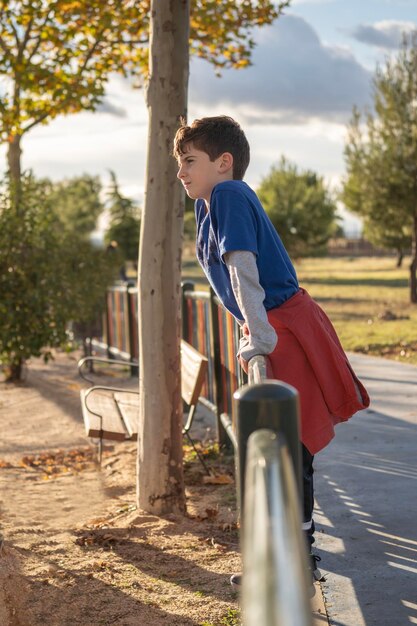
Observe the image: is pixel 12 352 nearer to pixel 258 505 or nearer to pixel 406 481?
pixel 406 481

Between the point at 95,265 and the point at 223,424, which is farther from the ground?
the point at 95,265

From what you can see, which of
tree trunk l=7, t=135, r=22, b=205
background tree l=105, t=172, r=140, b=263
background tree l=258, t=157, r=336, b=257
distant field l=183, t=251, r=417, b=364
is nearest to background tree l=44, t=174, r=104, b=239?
background tree l=105, t=172, r=140, b=263

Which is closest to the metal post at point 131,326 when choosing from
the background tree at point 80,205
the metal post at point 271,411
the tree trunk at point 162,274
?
the tree trunk at point 162,274

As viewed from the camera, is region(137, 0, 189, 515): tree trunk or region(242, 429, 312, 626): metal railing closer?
region(242, 429, 312, 626): metal railing

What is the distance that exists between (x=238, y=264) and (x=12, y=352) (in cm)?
975

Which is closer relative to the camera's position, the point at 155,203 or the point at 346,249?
the point at 155,203

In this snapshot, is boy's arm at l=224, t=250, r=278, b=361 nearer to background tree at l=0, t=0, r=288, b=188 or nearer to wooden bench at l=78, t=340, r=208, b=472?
wooden bench at l=78, t=340, r=208, b=472

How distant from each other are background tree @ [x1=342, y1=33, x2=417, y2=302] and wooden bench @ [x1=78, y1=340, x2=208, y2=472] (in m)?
16.9

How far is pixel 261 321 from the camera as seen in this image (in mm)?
3188

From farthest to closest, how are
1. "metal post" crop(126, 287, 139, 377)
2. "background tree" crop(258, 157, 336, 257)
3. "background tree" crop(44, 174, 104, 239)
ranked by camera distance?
"background tree" crop(44, 174, 104, 239) < "background tree" crop(258, 157, 336, 257) < "metal post" crop(126, 287, 139, 377)

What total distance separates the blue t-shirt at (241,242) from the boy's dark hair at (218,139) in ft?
0.57

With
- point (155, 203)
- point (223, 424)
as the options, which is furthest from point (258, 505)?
point (223, 424)

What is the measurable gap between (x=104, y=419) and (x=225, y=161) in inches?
139

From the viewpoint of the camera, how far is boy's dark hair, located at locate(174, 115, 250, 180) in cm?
355
